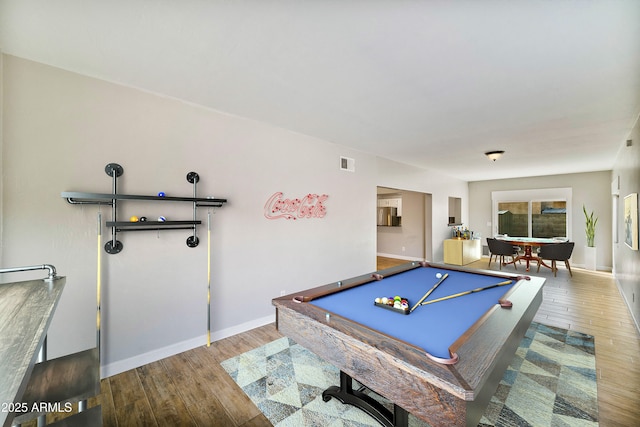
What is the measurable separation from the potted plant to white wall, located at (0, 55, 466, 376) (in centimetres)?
739

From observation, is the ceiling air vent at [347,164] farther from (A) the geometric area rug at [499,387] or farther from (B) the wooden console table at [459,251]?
(B) the wooden console table at [459,251]

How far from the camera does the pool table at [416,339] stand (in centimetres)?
103

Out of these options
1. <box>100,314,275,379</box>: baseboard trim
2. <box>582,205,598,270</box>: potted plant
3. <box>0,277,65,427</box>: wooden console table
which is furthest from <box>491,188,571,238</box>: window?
<box>0,277,65,427</box>: wooden console table

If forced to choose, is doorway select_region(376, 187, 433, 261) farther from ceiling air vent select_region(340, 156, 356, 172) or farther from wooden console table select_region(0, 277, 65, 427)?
wooden console table select_region(0, 277, 65, 427)

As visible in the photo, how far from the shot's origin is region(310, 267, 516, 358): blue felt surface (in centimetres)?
143

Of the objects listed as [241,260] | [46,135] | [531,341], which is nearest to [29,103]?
[46,135]

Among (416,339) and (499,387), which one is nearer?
(416,339)

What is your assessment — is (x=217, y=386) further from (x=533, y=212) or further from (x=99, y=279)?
(x=533, y=212)

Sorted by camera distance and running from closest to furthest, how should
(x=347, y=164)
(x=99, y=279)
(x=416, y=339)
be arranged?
(x=416, y=339)
(x=99, y=279)
(x=347, y=164)

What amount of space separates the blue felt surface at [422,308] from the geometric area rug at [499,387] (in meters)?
0.75

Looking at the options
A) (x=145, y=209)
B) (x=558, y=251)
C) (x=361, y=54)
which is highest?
(x=361, y=54)

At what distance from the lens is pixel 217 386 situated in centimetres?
218

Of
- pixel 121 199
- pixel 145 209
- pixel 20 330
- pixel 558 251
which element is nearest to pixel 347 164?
pixel 145 209

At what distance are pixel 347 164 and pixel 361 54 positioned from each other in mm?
2624
